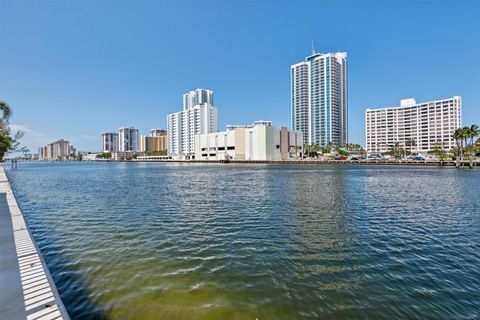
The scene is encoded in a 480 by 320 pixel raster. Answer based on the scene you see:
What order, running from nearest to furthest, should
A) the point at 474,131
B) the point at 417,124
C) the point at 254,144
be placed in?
1. the point at 474,131
2. the point at 254,144
3. the point at 417,124

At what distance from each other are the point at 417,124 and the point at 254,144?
12023 centimetres

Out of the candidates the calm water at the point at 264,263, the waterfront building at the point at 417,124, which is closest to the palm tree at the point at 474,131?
the waterfront building at the point at 417,124

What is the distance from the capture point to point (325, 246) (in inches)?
396

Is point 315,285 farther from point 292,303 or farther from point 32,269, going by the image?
point 32,269

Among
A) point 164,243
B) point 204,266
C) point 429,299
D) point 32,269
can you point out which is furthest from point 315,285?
point 32,269

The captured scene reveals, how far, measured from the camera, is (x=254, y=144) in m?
146

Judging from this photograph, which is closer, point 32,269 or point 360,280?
point 32,269

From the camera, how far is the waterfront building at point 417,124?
163750 millimetres

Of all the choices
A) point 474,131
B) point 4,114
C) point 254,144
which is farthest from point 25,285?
point 254,144

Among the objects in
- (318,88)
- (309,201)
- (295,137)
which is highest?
(318,88)

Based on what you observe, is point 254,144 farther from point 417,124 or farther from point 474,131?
point 417,124

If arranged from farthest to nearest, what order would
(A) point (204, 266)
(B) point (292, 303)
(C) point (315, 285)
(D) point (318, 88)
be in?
(D) point (318, 88) < (A) point (204, 266) < (C) point (315, 285) < (B) point (292, 303)

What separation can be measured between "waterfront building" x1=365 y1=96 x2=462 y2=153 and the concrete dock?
180806mm

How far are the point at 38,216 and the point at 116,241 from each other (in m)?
8.71
